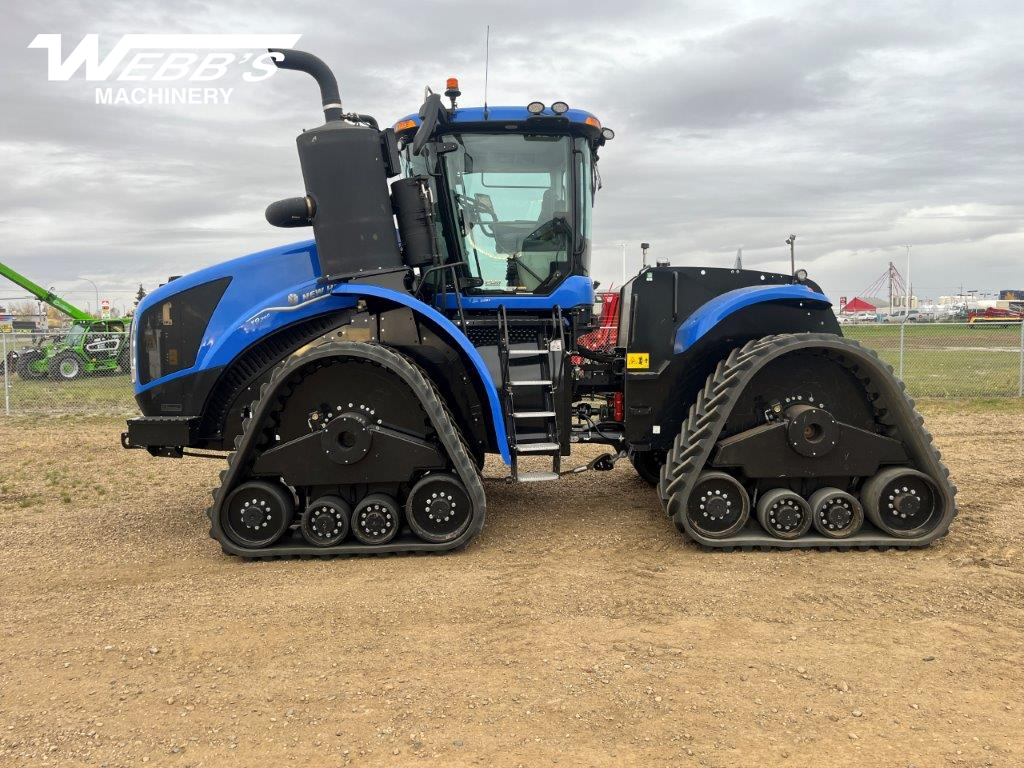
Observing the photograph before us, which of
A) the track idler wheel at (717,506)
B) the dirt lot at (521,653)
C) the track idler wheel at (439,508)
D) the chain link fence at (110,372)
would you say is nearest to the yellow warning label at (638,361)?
the track idler wheel at (717,506)

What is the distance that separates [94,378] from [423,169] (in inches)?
757

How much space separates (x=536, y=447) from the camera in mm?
5438

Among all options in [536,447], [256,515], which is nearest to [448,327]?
[536,447]

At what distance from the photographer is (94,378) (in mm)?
21625

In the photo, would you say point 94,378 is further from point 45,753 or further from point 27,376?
point 45,753

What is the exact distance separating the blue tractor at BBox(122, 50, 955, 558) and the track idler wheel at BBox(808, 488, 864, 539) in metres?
0.02

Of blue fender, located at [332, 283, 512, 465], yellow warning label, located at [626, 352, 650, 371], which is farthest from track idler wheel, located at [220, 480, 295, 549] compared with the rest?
yellow warning label, located at [626, 352, 650, 371]

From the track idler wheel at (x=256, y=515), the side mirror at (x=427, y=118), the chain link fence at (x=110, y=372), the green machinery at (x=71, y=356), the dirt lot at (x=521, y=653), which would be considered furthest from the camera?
the green machinery at (x=71, y=356)

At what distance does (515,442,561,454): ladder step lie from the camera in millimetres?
5402

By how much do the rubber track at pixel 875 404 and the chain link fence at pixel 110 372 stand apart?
1047cm

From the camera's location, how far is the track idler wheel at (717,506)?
204 inches

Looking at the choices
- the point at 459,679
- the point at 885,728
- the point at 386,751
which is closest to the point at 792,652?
the point at 885,728

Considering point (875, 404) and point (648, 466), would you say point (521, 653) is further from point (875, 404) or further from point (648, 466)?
point (648, 466)

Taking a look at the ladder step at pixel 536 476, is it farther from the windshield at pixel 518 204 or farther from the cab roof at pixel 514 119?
the cab roof at pixel 514 119
